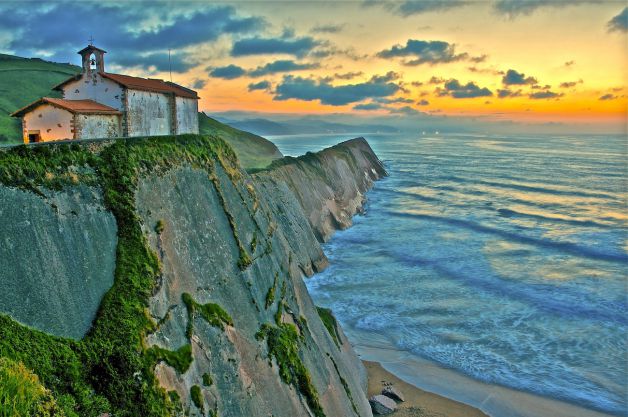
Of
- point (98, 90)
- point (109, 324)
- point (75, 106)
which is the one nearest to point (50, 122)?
point (75, 106)

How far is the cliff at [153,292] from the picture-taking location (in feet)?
40.1

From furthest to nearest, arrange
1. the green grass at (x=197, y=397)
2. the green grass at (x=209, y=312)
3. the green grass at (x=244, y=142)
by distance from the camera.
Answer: the green grass at (x=244, y=142), the green grass at (x=209, y=312), the green grass at (x=197, y=397)

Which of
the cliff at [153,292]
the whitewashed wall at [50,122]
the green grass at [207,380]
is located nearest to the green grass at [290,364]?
the cliff at [153,292]

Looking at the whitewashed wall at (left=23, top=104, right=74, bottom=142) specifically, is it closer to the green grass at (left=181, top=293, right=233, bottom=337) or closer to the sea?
the green grass at (left=181, top=293, right=233, bottom=337)

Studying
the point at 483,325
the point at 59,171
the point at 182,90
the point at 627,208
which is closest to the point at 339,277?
the point at 483,325

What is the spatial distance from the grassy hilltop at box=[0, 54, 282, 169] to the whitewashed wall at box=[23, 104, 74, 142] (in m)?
26.7

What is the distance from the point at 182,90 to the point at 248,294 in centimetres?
2145

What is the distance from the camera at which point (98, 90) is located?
A: 91.6ft

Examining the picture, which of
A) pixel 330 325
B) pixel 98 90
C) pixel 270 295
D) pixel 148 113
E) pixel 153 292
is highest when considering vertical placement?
pixel 98 90

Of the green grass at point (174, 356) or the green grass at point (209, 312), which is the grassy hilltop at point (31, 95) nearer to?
the green grass at point (209, 312)

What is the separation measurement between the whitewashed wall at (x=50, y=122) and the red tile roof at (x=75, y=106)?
269 millimetres

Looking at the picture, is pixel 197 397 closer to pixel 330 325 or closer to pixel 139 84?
pixel 330 325

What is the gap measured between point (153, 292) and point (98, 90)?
18.4 metres

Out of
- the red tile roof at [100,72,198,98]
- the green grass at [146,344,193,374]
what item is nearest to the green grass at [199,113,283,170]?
the red tile roof at [100,72,198,98]
